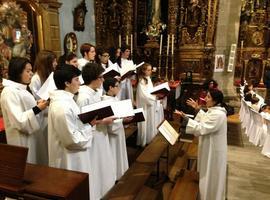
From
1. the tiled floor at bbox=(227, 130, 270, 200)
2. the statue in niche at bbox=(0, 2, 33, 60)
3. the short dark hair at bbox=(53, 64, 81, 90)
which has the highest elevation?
the statue in niche at bbox=(0, 2, 33, 60)

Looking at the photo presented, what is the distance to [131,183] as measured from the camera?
9.75 feet

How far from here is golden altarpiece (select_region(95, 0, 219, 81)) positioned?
784cm

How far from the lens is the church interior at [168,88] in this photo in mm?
2484

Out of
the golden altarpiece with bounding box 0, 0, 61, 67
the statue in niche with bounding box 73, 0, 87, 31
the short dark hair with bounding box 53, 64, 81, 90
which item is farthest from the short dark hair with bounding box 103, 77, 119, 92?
the statue in niche with bounding box 73, 0, 87, 31

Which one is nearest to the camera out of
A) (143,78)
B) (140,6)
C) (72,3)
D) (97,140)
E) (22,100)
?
(22,100)

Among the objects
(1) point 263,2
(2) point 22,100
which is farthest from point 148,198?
(1) point 263,2

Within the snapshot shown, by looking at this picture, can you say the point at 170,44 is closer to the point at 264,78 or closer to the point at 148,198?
the point at 264,78

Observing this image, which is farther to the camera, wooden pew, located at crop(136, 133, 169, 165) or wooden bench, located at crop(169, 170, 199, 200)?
wooden pew, located at crop(136, 133, 169, 165)

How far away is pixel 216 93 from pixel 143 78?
6.73ft

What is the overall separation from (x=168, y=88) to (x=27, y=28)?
3506 mm

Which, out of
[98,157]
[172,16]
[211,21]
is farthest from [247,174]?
[172,16]

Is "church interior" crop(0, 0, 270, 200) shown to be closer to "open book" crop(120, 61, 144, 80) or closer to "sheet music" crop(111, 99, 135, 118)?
"open book" crop(120, 61, 144, 80)

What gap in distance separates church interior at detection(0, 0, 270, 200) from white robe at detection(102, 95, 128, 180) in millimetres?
165

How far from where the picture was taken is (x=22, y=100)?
2.56m
